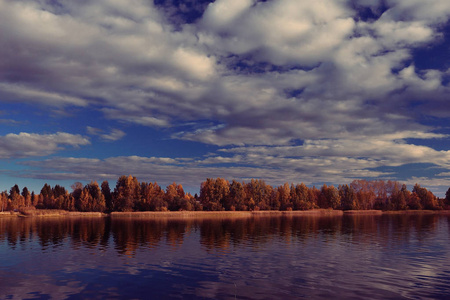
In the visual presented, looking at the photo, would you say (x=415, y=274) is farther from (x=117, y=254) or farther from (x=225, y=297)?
(x=117, y=254)

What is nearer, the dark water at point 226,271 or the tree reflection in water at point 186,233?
the dark water at point 226,271

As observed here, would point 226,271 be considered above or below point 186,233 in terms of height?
above

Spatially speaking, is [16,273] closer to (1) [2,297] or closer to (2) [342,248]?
(1) [2,297]

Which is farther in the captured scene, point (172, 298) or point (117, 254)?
point (117, 254)

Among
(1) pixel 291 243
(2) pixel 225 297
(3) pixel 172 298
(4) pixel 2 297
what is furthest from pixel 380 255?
(4) pixel 2 297

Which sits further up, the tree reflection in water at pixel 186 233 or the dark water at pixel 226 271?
the dark water at pixel 226 271

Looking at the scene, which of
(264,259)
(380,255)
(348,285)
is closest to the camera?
(348,285)

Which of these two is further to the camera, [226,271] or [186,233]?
[186,233]

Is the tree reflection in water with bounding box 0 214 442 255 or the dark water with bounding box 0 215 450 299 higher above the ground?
the dark water with bounding box 0 215 450 299

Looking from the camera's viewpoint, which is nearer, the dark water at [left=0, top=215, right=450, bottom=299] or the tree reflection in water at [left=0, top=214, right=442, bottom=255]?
the dark water at [left=0, top=215, right=450, bottom=299]

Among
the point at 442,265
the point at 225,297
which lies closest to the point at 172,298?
the point at 225,297

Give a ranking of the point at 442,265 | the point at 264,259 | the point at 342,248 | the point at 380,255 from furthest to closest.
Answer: the point at 342,248 → the point at 380,255 → the point at 264,259 → the point at 442,265

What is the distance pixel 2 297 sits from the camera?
86.9 ft

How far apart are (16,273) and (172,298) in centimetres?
2101
